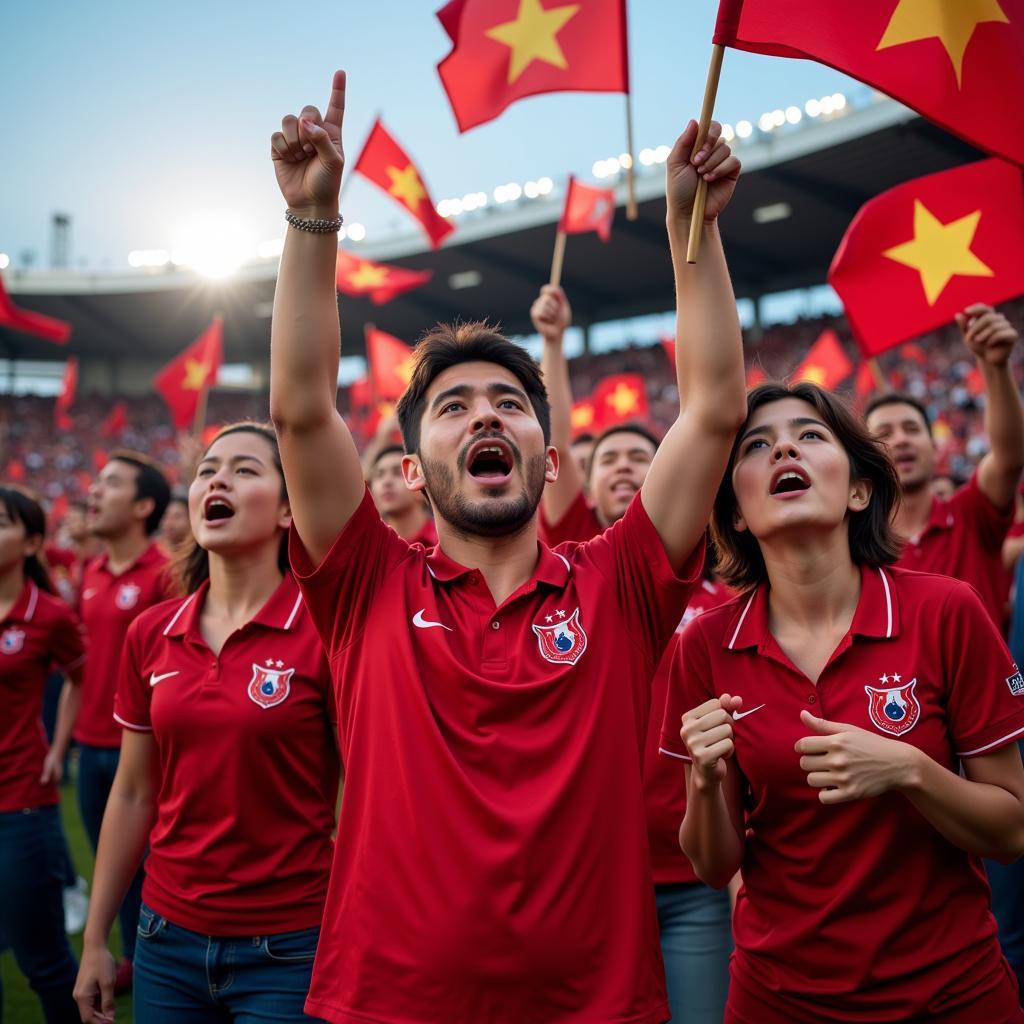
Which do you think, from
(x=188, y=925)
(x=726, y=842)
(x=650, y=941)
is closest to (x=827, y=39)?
(x=726, y=842)

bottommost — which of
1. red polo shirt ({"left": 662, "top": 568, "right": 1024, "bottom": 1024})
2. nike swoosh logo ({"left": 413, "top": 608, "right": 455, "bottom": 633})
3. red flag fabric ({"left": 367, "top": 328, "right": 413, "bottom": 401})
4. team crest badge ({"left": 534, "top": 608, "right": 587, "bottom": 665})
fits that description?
red polo shirt ({"left": 662, "top": 568, "right": 1024, "bottom": 1024})

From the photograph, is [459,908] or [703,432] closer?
[459,908]

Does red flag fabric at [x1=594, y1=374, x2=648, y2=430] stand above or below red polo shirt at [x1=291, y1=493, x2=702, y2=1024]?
above

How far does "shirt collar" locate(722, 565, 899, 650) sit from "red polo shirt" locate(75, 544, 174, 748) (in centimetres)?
316

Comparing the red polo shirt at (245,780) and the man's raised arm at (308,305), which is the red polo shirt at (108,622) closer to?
the red polo shirt at (245,780)

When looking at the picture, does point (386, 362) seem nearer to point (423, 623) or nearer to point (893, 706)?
point (423, 623)

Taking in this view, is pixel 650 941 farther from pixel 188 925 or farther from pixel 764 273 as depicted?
pixel 764 273

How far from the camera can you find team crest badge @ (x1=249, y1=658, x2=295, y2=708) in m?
2.45

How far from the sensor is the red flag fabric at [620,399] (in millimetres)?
10250

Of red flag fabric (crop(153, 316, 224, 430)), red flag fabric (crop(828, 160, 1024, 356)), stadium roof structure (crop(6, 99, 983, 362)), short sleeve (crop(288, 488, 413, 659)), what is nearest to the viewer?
short sleeve (crop(288, 488, 413, 659))

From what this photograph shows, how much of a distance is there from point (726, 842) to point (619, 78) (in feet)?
10.8

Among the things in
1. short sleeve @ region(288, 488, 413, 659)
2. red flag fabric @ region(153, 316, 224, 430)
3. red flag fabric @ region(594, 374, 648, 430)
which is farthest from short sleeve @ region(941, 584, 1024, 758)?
red flag fabric @ region(153, 316, 224, 430)

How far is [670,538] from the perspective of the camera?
1.92 metres

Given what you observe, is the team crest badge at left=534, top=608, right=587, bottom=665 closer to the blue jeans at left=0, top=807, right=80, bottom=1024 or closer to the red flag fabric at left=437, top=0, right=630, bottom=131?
the blue jeans at left=0, top=807, right=80, bottom=1024
